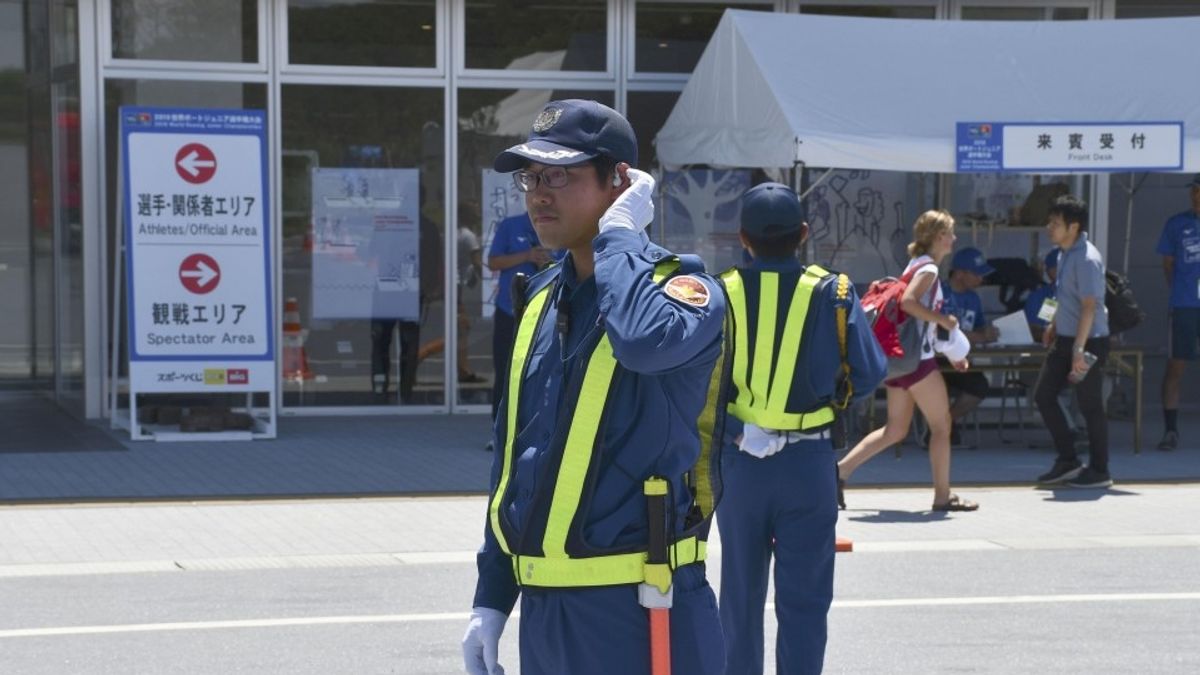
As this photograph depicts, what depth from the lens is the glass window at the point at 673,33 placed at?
1514 centimetres

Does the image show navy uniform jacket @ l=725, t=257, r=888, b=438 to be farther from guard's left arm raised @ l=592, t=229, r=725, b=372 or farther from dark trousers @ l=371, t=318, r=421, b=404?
dark trousers @ l=371, t=318, r=421, b=404

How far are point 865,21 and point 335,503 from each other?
5358mm

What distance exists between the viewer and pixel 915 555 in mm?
9398

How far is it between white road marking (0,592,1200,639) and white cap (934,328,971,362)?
7.03 feet

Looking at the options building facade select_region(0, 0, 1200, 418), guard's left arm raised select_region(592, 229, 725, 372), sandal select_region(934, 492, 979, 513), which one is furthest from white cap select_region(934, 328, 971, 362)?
guard's left arm raised select_region(592, 229, 725, 372)

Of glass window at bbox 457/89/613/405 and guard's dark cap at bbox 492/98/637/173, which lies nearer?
guard's dark cap at bbox 492/98/637/173

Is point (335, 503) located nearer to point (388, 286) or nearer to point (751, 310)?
point (388, 286)

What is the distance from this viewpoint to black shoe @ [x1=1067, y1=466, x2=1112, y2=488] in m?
11.7

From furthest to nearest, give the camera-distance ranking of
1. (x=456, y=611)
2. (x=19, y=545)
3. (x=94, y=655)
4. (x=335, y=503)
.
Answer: (x=335, y=503)
(x=19, y=545)
(x=456, y=611)
(x=94, y=655)

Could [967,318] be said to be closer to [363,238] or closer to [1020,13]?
[1020,13]

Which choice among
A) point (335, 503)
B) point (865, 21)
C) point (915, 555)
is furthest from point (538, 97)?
point (915, 555)

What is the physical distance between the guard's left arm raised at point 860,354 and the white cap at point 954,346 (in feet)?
14.1

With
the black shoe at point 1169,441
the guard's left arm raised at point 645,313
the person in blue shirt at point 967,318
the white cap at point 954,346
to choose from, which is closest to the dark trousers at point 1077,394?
the person in blue shirt at point 967,318

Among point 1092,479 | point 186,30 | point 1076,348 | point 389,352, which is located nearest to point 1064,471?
point 1092,479
